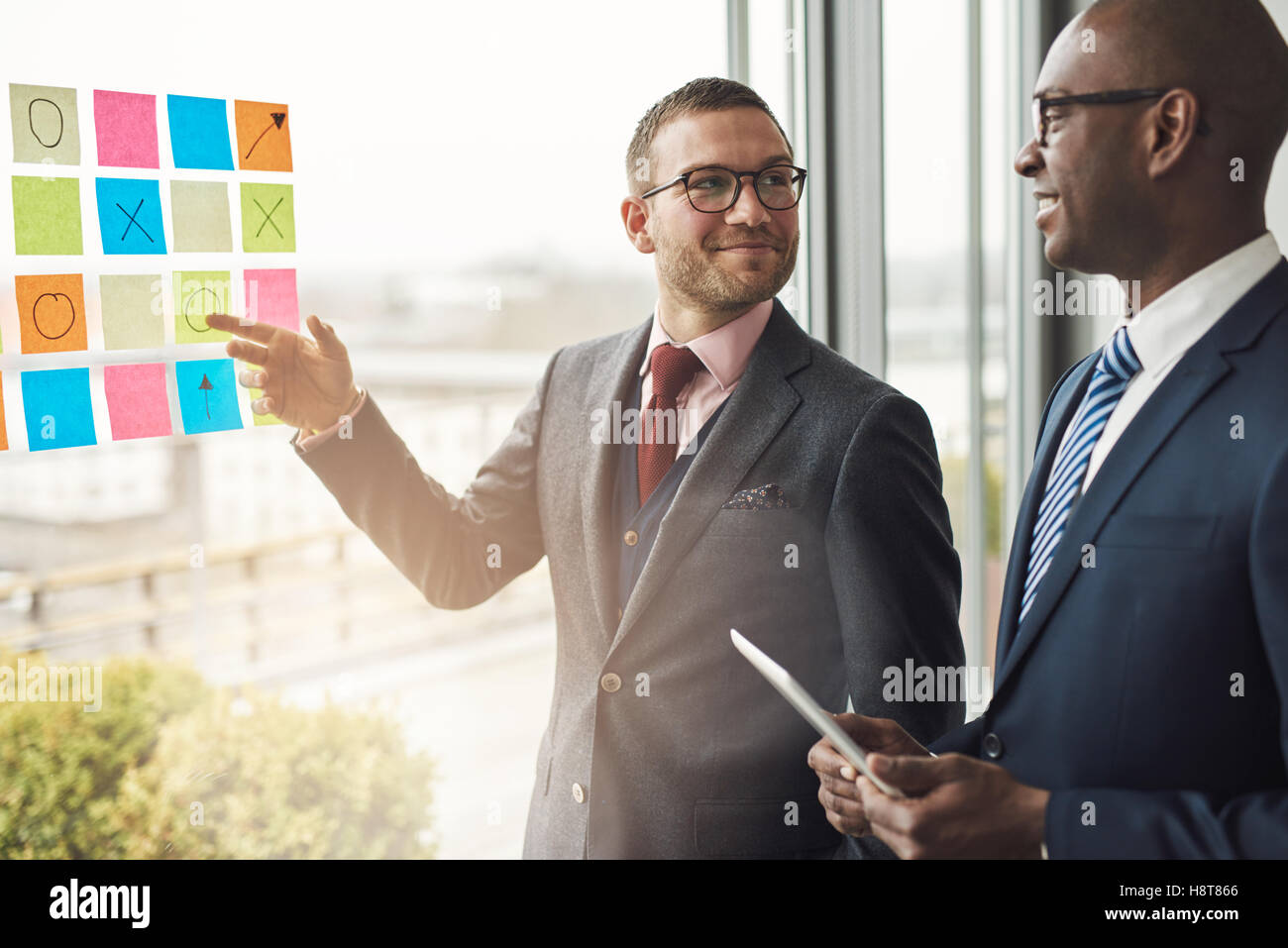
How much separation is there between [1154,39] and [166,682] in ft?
5.71

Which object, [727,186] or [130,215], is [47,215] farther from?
[727,186]

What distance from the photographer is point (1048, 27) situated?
3.23 metres

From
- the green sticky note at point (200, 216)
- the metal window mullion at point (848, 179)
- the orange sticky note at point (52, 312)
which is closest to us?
the orange sticky note at point (52, 312)

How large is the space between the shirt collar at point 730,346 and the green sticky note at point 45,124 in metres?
0.90

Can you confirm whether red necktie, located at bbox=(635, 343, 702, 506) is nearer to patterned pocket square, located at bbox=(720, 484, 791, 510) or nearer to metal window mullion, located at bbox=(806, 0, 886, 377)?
patterned pocket square, located at bbox=(720, 484, 791, 510)

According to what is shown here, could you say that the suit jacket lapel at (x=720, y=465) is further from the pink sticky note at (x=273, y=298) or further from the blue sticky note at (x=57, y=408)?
the blue sticky note at (x=57, y=408)

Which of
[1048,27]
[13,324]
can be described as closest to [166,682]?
[13,324]

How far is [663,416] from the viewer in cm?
164

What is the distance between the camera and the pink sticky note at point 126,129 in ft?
4.66

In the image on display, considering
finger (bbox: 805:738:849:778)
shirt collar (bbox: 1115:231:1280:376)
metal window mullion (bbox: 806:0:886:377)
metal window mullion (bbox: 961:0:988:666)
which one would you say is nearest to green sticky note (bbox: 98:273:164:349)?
finger (bbox: 805:738:849:778)

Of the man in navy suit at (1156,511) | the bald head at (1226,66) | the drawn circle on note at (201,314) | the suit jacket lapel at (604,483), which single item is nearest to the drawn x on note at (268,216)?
the drawn circle on note at (201,314)

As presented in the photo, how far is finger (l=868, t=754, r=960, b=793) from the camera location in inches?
44.2

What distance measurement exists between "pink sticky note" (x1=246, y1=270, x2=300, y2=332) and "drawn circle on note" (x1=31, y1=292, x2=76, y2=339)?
0.24 m
